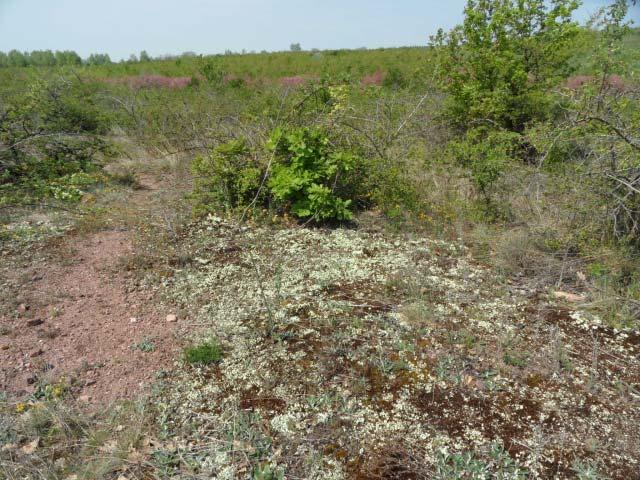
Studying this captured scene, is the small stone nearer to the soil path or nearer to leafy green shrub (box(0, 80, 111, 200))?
the soil path

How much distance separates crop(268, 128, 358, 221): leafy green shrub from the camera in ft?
15.8

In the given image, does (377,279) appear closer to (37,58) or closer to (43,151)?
(43,151)

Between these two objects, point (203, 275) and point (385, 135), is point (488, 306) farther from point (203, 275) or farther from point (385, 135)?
point (385, 135)

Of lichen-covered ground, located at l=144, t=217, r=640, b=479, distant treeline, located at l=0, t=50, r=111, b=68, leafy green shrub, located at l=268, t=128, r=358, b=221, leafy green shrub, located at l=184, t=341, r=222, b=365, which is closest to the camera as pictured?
lichen-covered ground, located at l=144, t=217, r=640, b=479

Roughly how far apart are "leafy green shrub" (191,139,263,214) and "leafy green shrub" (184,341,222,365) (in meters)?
2.44

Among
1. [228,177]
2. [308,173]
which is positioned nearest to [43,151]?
[228,177]

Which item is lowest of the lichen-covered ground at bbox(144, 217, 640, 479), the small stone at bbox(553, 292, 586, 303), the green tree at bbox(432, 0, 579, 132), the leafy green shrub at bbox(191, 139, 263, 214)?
the lichen-covered ground at bbox(144, 217, 640, 479)

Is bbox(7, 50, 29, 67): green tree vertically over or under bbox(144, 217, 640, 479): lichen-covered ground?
over

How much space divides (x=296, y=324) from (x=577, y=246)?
8.92 ft

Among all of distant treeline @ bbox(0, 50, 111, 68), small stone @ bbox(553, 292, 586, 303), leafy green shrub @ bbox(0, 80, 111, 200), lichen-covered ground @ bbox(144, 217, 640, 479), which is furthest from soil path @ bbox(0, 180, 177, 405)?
distant treeline @ bbox(0, 50, 111, 68)

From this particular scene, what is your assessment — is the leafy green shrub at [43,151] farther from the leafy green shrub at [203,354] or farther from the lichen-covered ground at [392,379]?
the leafy green shrub at [203,354]

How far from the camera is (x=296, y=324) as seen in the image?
3.30 meters

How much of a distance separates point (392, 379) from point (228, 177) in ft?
11.0

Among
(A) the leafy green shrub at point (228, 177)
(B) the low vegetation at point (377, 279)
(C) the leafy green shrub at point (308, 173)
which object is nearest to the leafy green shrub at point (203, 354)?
(B) the low vegetation at point (377, 279)
